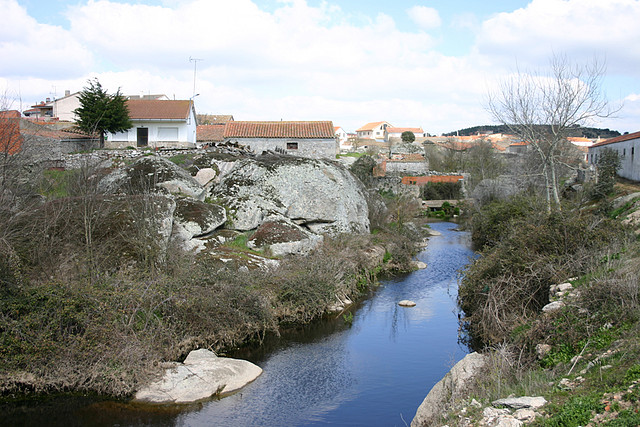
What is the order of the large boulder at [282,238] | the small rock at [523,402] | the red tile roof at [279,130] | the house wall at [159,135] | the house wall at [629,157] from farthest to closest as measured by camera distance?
the house wall at [159,135] < the red tile roof at [279,130] < the house wall at [629,157] < the large boulder at [282,238] < the small rock at [523,402]

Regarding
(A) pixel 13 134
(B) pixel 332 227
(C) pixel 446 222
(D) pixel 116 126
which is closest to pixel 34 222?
(A) pixel 13 134

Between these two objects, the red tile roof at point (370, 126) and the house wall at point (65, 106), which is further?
the red tile roof at point (370, 126)

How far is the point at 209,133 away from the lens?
44688 mm

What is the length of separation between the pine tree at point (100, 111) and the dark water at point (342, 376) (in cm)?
2225

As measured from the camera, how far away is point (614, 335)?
9.34m

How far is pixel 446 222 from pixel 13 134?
120 feet

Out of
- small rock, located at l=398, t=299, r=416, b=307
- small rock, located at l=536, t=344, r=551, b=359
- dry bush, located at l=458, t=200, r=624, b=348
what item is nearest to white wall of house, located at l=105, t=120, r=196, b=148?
small rock, located at l=398, t=299, r=416, b=307

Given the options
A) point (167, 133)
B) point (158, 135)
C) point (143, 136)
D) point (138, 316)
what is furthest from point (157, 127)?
point (138, 316)

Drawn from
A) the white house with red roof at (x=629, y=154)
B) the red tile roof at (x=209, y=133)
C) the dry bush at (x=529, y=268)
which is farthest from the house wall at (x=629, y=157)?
the red tile roof at (x=209, y=133)

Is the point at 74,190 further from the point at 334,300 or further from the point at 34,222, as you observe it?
the point at 334,300

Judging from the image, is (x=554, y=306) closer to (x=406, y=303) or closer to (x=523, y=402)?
(x=523, y=402)

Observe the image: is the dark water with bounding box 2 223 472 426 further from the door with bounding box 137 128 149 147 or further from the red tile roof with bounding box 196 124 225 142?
the red tile roof with bounding box 196 124 225 142

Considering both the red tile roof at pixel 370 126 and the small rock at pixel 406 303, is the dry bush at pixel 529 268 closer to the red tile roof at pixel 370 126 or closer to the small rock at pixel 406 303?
the small rock at pixel 406 303

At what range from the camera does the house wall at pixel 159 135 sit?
36125 millimetres
